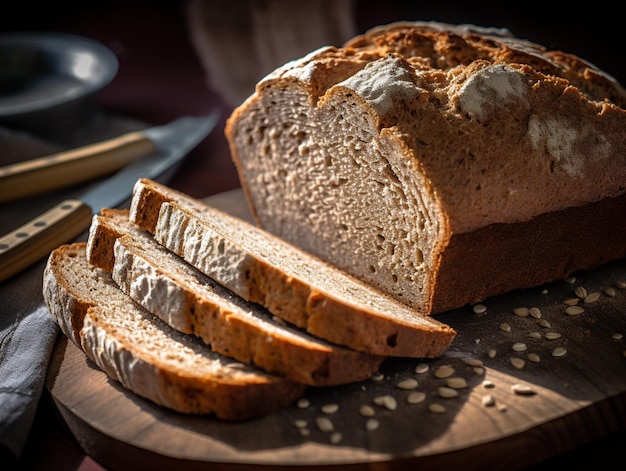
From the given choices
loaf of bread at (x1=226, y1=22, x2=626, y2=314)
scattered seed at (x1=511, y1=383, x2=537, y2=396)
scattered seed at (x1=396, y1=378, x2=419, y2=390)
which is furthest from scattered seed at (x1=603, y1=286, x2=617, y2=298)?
scattered seed at (x1=396, y1=378, x2=419, y2=390)

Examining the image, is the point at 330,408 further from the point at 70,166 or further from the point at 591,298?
the point at 70,166

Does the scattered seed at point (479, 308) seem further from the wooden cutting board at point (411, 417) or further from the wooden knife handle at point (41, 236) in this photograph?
the wooden knife handle at point (41, 236)

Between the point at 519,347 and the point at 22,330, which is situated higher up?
the point at 22,330

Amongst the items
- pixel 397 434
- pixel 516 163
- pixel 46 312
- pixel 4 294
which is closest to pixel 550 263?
pixel 516 163

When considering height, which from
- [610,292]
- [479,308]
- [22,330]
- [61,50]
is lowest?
[610,292]

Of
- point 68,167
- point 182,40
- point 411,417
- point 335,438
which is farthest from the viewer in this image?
point 182,40

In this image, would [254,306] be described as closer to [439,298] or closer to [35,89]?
[439,298]

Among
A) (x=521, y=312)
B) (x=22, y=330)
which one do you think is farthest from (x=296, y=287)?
(x=22, y=330)

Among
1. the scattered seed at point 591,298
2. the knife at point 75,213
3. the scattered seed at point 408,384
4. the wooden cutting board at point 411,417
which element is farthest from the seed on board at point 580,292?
the knife at point 75,213
